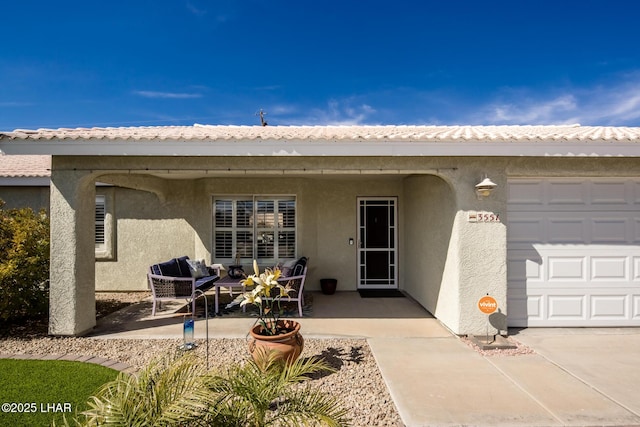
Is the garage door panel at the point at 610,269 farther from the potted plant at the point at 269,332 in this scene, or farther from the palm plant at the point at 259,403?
the palm plant at the point at 259,403

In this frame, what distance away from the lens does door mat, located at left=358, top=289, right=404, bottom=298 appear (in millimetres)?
8992

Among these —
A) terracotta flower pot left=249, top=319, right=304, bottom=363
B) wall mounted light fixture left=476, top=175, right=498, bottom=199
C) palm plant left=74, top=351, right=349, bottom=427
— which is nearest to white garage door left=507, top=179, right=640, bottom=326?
wall mounted light fixture left=476, top=175, right=498, bottom=199

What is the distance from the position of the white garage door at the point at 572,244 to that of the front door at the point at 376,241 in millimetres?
4060

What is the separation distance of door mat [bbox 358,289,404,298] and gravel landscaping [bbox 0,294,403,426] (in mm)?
3492

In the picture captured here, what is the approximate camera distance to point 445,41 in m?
11.5

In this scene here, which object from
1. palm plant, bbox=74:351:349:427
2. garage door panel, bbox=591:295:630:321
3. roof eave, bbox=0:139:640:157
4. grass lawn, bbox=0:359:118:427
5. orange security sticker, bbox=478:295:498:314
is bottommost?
grass lawn, bbox=0:359:118:427

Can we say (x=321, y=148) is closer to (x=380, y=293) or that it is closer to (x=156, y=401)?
(x=156, y=401)

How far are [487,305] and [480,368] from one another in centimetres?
123

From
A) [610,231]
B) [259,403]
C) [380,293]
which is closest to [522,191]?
[610,231]

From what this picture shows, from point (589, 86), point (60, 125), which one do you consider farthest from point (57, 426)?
point (589, 86)

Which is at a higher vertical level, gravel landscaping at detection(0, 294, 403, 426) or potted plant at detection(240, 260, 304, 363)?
potted plant at detection(240, 260, 304, 363)

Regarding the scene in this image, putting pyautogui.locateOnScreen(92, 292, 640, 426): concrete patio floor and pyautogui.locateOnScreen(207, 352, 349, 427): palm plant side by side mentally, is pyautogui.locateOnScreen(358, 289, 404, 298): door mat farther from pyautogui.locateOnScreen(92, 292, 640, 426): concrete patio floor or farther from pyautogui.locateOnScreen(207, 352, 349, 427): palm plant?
pyautogui.locateOnScreen(207, 352, 349, 427): palm plant

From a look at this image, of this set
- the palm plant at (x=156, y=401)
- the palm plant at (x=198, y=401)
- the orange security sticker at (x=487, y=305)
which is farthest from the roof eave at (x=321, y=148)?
the palm plant at (x=156, y=401)

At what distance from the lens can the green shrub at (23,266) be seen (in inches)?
229
